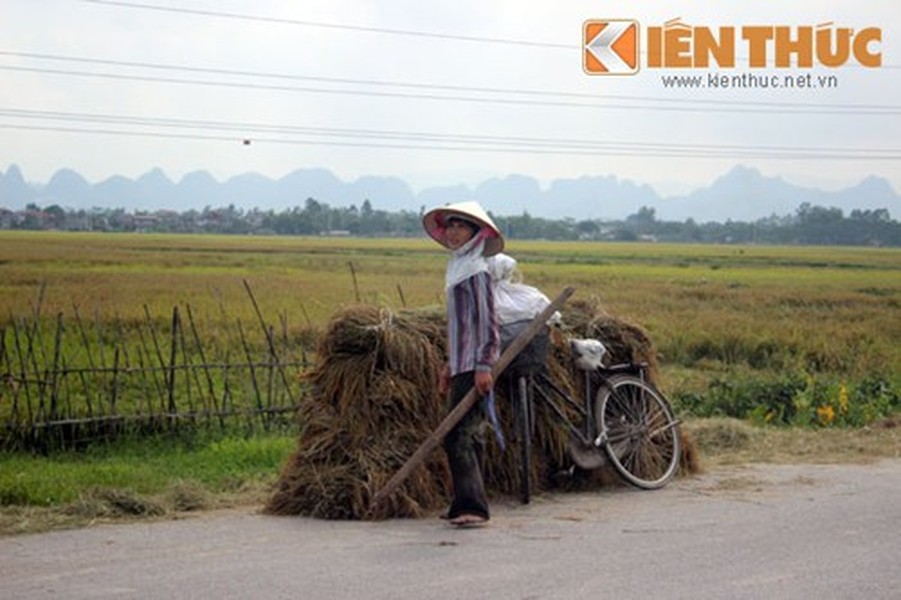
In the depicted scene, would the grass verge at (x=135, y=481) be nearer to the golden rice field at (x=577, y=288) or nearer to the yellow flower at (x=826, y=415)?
the golden rice field at (x=577, y=288)

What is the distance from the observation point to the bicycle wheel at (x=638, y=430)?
27.7 feet

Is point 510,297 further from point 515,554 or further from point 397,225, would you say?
point 397,225

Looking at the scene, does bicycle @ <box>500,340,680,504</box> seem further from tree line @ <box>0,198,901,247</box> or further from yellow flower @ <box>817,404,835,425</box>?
tree line @ <box>0,198,901,247</box>

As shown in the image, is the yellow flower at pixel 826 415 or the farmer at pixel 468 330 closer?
the farmer at pixel 468 330

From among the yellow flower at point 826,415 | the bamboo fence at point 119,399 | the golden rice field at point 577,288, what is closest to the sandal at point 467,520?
the golden rice field at point 577,288

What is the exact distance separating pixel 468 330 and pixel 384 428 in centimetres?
90

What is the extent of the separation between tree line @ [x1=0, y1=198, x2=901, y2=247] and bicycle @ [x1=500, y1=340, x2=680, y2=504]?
56.8 metres

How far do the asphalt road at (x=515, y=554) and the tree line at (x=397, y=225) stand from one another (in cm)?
5776

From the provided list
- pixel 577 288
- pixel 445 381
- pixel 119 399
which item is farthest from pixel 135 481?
pixel 577 288

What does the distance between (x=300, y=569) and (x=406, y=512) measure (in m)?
1.47

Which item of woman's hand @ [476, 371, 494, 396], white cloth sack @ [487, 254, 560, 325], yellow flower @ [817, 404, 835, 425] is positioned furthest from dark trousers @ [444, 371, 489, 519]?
yellow flower @ [817, 404, 835, 425]

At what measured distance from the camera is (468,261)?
7375 mm

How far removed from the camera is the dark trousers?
23.4ft

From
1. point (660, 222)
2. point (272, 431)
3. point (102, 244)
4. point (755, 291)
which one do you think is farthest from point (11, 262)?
point (660, 222)
